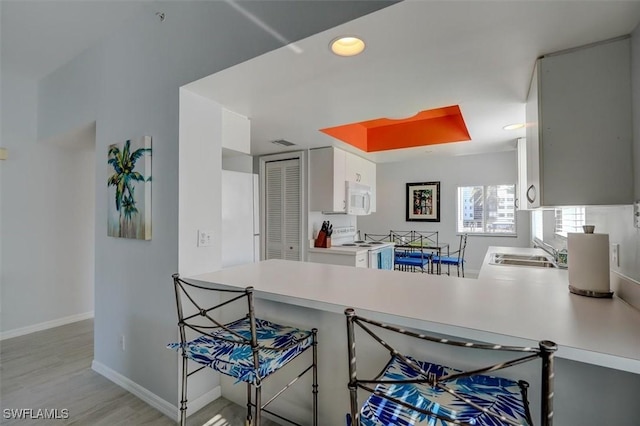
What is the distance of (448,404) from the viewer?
37.1 inches

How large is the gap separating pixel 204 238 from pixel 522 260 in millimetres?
2885

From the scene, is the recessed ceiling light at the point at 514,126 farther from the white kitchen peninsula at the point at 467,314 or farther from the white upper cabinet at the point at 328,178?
the white upper cabinet at the point at 328,178

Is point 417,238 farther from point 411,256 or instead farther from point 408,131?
point 408,131

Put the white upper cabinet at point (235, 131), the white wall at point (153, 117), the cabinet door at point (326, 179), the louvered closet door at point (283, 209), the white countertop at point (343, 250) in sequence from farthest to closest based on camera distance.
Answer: the louvered closet door at point (283, 209) → the cabinet door at point (326, 179) → the white countertop at point (343, 250) → the white upper cabinet at point (235, 131) → the white wall at point (153, 117)

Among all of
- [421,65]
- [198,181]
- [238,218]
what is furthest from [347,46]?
[238,218]

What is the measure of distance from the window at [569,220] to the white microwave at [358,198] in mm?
2402

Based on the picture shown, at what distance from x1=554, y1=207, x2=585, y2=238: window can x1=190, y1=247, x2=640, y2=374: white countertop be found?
18.3 inches

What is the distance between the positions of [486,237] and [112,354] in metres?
6.14

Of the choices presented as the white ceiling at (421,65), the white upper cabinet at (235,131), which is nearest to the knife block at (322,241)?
the white ceiling at (421,65)

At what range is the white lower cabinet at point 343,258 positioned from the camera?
149 inches

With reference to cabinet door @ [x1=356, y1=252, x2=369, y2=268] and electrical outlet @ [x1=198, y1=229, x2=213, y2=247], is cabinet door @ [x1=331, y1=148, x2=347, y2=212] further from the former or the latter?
electrical outlet @ [x1=198, y1=229, x2=213, y2=247]

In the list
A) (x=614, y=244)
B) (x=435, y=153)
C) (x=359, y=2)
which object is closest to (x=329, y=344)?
(x=614, y=244)

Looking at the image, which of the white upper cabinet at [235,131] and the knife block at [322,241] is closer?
the white upper cabinet at [235,131]

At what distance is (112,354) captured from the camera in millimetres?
2355
